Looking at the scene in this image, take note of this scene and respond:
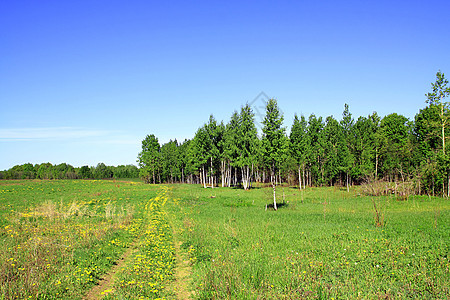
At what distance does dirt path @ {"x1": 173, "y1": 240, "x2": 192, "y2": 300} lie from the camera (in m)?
7.85

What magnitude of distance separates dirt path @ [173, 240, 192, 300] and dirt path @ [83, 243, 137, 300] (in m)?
1.98

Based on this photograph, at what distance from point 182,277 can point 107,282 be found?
8.09 feet

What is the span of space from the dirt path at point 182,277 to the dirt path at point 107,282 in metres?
1.98

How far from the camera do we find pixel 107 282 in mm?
8828

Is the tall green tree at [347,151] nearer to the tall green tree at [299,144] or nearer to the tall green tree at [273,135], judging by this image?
the tall green tree at [299,144]

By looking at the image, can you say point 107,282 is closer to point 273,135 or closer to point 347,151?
point 273,135

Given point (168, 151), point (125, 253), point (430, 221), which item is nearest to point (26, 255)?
point (125, 253)

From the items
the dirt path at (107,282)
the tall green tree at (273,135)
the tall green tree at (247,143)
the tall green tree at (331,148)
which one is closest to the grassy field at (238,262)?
the dirt path at (107,282)

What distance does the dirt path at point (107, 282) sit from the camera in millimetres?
7750

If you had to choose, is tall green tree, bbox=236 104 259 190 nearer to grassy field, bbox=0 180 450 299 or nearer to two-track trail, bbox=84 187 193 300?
grassy field, bbox=0 180 450 299

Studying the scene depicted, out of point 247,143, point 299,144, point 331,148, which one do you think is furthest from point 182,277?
point 331,148

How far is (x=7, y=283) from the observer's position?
769 centimetres

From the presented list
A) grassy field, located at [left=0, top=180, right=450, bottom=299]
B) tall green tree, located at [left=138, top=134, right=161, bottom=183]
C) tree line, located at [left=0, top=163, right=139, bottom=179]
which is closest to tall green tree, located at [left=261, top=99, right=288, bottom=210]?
grassy field, located at [left=0, top=180, right=450, bottom=299]

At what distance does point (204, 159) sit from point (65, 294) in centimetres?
5166
